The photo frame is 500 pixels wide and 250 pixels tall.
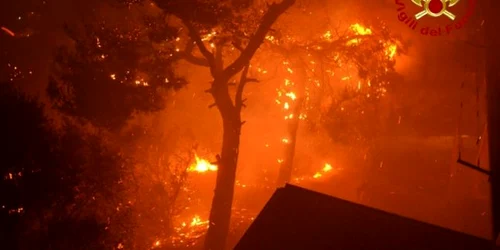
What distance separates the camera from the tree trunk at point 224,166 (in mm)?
12719

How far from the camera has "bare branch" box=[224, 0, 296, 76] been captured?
12.2m

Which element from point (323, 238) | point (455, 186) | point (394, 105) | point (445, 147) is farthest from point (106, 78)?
point (394, 105)

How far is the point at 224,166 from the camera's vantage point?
506 inches

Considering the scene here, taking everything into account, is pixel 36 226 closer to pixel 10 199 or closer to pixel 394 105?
pixel 10 199

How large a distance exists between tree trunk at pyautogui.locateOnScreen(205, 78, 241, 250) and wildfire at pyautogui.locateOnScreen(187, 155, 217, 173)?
10161 mm

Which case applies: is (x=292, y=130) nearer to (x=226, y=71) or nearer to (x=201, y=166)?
(x=201, y=166)

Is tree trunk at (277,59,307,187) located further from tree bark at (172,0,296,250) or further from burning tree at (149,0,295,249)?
tree bark at (172,0,296,250)

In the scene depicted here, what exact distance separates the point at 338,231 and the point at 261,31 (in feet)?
26.3

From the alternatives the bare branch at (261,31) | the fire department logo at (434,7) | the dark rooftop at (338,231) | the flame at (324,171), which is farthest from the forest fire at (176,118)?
the dark rooftop at (338,231)

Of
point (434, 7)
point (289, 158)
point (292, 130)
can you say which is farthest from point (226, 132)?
point (434, 7)

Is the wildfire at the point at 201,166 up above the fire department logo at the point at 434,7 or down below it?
below

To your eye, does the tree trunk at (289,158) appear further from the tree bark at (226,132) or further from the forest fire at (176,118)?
the tree bark at (226,132)

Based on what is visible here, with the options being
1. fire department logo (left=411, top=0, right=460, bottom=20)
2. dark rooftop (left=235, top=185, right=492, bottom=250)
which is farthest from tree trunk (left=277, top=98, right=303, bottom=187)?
dark rooftop (left=235, top=185, right=492, bottom=250)

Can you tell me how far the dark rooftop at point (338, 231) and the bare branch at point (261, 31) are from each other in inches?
271
